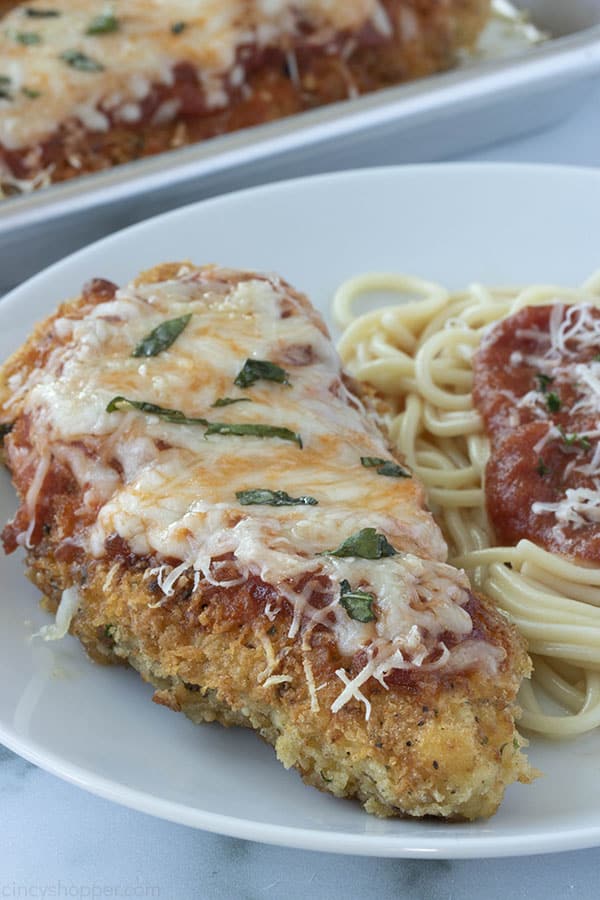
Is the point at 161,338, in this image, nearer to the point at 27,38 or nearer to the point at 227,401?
the point at 227,401

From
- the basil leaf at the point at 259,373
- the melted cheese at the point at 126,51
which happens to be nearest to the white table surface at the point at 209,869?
the basil leaf at the point at 259,373

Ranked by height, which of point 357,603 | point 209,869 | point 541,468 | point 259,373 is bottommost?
point 209,869

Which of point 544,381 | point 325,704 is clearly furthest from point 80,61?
point 325,704

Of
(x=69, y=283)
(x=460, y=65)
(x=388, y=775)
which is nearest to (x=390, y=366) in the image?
(x=69, y=283)

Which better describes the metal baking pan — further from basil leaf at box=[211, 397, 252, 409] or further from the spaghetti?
basil leaf at box=[211, 397, 252, 409]

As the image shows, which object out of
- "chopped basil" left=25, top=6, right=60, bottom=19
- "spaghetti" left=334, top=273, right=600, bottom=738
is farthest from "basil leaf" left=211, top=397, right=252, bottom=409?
"chopped basil" left=25, top=6, right=60, bottom=19
